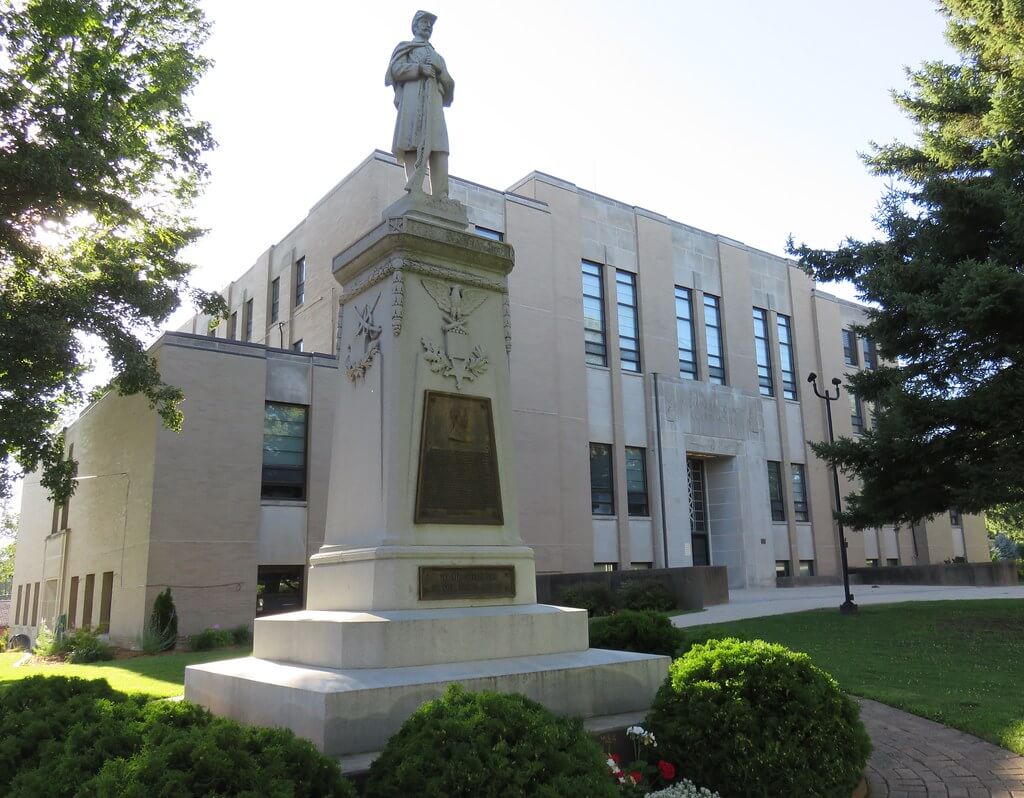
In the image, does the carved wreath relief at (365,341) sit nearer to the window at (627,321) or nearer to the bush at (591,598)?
the bush at (591,598)

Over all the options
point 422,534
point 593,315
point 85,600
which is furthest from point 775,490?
point 422,534

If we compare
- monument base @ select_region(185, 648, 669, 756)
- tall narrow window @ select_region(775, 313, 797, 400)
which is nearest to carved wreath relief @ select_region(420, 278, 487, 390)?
monument base @ select_region(185, 648, 669, 756)

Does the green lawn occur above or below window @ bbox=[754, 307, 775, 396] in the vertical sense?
below

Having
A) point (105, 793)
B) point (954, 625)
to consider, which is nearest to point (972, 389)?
point (954, 625)

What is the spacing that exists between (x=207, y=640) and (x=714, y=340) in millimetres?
26106

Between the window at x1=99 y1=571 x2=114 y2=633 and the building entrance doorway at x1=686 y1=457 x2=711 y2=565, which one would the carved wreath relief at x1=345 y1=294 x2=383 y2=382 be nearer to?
the window at x1=99 y1=571 x2=114 y2=633

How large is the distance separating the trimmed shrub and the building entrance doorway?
72.8ft

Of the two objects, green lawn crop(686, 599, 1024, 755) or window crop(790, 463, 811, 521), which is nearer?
green lawn crop(686, 599, 1024, 755)

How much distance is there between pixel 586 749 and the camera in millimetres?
4746

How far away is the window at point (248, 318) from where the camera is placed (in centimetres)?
3875

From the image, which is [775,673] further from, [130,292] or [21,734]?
[130,292]

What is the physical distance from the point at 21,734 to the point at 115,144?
15924 millimetres

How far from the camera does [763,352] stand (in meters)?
40.2

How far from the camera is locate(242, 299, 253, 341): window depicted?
3875 centimetres
